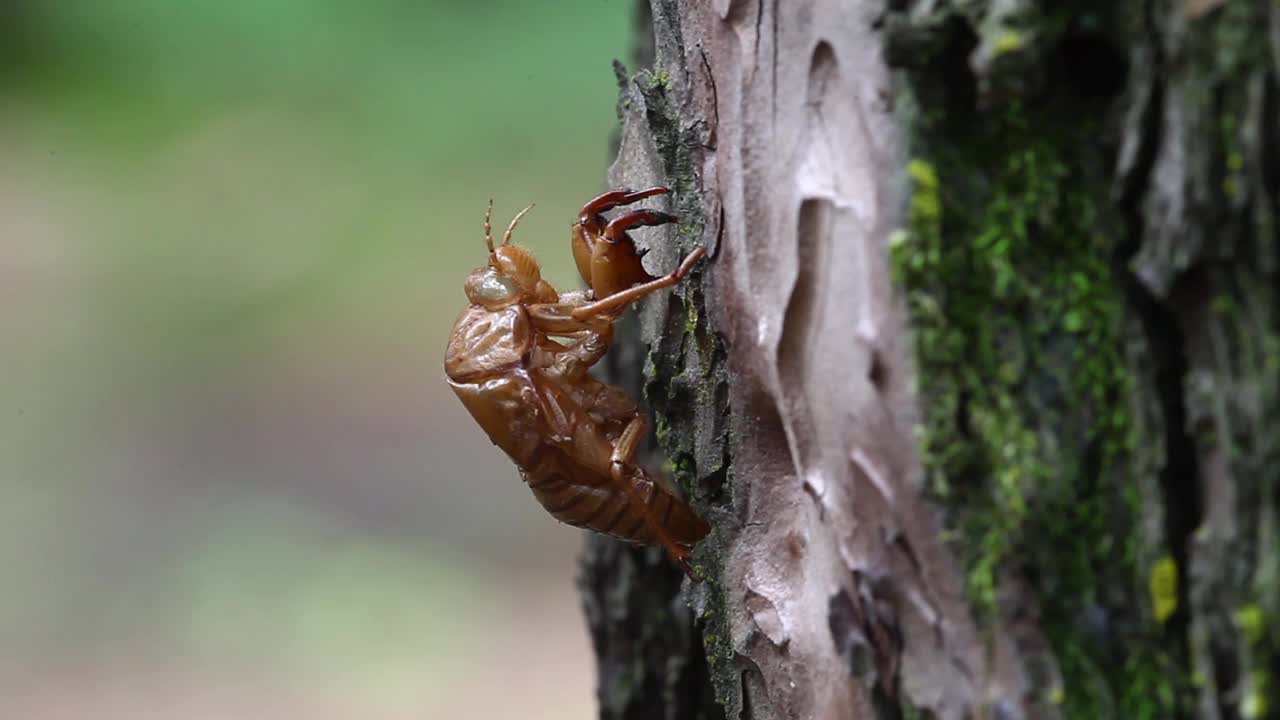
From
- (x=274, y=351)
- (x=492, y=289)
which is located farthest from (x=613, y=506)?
(x=274, y=351)

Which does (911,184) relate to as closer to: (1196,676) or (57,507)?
(1196,676)

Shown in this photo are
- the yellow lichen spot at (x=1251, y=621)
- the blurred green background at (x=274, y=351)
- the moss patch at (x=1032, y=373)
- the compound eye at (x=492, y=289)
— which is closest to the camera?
the yellow lichen spot at (x=1251, y=621)

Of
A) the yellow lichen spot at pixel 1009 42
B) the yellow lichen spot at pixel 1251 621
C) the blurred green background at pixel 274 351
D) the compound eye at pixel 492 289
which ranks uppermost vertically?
the blurred green background at pixel 274 351

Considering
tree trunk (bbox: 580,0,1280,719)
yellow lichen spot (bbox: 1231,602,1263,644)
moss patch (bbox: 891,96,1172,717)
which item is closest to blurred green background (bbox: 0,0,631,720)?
tree trunk (bbox: 580,0,1280,719)

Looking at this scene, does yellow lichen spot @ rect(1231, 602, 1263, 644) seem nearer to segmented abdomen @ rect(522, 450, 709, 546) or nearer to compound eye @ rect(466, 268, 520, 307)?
segmented abdomen @ rect(522, 450, 709, 546)

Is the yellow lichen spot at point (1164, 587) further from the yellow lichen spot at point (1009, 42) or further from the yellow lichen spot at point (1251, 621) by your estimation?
the yellow lichen spot at point (1009, 42)

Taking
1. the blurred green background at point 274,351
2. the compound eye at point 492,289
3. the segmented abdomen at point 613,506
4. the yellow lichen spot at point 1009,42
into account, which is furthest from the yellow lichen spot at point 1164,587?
the blurred green background at point 274,351

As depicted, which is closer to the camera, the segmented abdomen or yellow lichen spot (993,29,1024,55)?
yellow lichen spot (993,29,1024,55)
